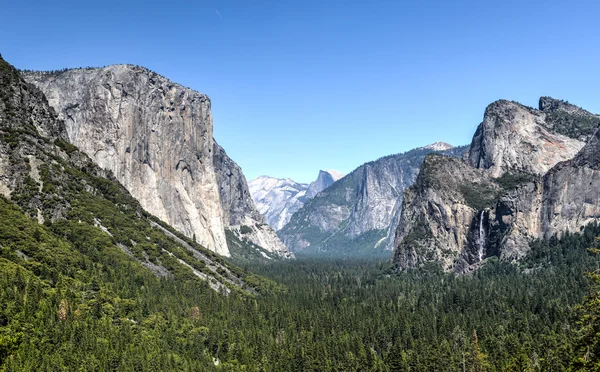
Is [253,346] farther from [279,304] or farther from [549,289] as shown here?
[549,289]

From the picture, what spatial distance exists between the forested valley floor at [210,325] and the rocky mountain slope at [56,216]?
2.58ft

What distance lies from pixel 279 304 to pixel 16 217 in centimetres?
7611

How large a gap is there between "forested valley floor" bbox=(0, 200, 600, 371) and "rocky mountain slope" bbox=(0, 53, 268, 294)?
2.58ft

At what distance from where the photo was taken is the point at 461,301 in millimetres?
179625

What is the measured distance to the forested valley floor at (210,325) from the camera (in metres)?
94.1

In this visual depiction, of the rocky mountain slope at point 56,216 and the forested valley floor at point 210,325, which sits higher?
the rocky mountain slope at point 56,216

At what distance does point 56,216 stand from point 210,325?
62844 millimetres

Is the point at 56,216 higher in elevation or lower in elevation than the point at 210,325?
higher

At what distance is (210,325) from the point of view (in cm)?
12950

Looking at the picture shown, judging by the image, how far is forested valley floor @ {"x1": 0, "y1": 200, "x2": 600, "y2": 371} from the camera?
309 ft

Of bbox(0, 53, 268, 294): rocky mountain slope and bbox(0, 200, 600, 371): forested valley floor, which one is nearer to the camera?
bbox(0, 200, 600, 371): forested valley floor

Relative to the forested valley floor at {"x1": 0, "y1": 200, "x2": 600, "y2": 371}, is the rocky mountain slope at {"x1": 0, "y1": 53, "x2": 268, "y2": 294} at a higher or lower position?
higher

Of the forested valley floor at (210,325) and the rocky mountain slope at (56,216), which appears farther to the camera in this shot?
the rocky mountain slope at (56,216)

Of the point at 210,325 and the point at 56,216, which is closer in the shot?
the point at 210,325
